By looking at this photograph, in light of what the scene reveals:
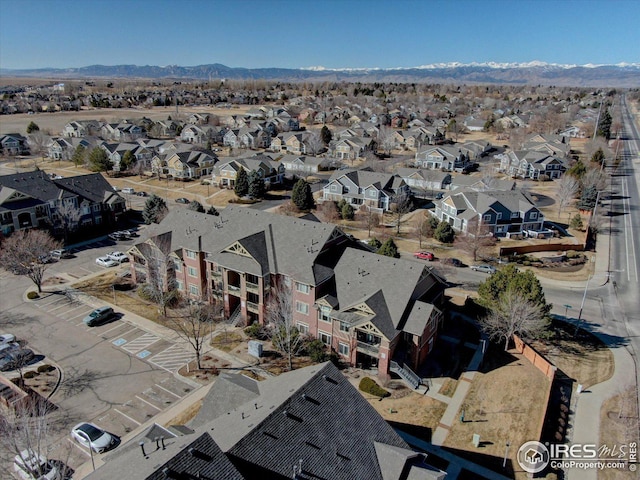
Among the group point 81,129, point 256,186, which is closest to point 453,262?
point 256,186

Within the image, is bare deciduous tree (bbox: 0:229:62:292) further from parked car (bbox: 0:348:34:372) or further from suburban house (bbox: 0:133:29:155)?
suburban house (bbox: 0:133:29:155)

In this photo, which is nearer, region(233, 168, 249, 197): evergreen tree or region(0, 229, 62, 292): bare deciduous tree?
region(0, 229, 62, 292): bare deciduous tree

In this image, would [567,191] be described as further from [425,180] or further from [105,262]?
[105,262]

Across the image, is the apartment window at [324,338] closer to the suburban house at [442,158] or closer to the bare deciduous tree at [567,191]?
the bare deciduous tree at [567,191]

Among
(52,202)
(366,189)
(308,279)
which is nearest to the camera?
(308,279)

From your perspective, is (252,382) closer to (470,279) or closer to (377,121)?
(470,279)

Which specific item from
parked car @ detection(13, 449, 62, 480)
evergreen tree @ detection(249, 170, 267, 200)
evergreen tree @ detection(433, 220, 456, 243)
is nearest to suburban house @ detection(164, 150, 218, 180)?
evergreen tree @ detection(249, 170, 267, 200)
